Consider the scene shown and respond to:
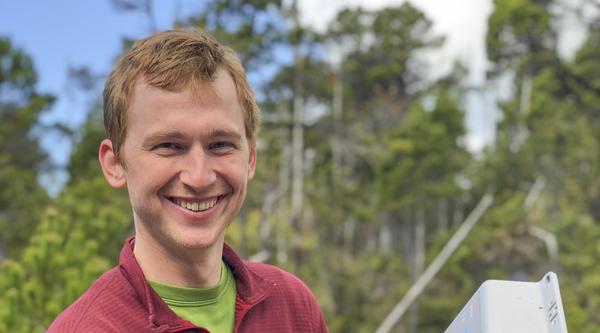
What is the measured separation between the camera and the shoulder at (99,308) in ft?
3.84

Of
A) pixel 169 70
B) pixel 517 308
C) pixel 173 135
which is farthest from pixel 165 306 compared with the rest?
pixel 517 308

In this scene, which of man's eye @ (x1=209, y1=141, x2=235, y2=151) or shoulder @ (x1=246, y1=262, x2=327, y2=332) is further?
shoulder @ (x1=246, y1=262, x2=327, y2=332)

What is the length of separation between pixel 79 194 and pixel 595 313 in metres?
11.9

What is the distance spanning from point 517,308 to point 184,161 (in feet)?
1.83

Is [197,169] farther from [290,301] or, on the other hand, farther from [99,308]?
[290,301]

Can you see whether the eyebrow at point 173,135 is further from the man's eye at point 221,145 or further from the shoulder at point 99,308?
the shoulder at point 99,308

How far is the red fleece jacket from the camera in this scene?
3.92 ft

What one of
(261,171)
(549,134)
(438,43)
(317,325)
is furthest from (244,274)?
(438,43)

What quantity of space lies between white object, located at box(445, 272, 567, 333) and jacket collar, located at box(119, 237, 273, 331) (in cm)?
38

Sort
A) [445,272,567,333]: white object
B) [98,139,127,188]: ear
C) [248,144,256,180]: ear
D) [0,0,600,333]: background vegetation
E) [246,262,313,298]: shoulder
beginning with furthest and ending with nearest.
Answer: [0,0,600,333]: background vegetation, [246,262,313,298]: shoulder, [248,144,256,180]: ear, [98,139,127,188]: ear, [445,272,567,333]: white object

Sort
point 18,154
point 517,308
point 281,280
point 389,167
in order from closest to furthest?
point 517,308, point 281,280, point 18,154, point 389,167

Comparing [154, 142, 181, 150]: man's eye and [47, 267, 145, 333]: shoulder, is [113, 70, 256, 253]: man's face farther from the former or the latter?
[47, 267, 145, 333]: shoulder

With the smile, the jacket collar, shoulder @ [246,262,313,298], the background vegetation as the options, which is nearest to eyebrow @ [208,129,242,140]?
the smile

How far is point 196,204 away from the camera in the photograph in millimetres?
1276
